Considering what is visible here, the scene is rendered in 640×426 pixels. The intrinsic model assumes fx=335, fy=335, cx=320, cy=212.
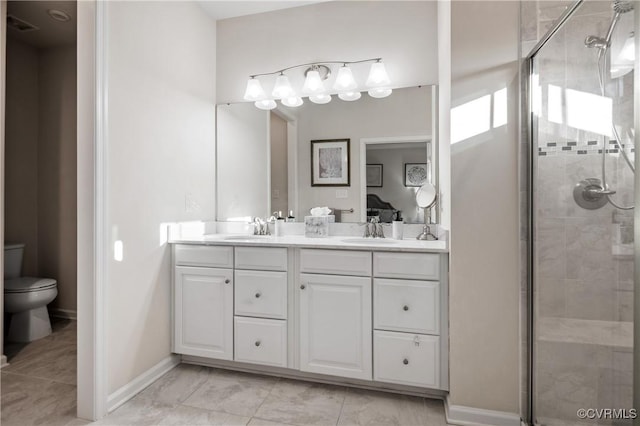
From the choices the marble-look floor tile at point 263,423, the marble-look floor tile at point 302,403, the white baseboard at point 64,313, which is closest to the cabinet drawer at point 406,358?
the marble-look floor tile at point 302,403

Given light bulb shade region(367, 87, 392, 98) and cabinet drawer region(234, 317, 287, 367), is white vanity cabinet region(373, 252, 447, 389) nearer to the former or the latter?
cabinet drawer region(234, 317, 287, 367)

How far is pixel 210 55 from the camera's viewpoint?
2.73 meters

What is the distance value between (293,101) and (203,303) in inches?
63.2

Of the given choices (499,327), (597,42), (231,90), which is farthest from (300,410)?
(231,90)

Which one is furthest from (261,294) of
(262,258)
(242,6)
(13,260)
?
(13,260)

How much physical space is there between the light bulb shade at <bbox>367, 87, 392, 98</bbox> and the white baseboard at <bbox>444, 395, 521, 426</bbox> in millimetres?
1956

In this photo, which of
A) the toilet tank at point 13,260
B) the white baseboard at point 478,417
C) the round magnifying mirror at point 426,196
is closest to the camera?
the white baseboard at point 478,417

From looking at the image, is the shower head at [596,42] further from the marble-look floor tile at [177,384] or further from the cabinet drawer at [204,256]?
the marble-look floor tile at [177,384]

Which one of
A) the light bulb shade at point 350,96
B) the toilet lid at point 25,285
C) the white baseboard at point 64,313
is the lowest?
the white baseboard at point 64,313

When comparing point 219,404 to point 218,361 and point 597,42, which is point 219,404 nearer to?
point 218,361

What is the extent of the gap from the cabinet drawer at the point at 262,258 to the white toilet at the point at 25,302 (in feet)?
5.86

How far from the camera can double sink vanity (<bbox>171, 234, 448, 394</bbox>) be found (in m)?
1.76

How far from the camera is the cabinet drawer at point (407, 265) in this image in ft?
5.73

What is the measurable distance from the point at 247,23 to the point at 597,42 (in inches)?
95.3
